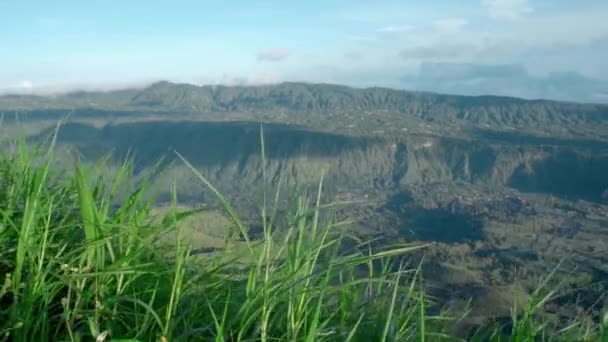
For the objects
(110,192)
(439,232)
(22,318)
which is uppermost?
(110,192)

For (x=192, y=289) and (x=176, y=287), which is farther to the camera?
(x=192, y=289)

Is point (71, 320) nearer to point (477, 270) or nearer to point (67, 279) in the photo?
point (67, 279)

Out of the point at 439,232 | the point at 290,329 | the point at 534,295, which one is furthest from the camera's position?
the point at 439,232

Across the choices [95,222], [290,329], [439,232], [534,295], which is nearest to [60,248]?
[95,222]

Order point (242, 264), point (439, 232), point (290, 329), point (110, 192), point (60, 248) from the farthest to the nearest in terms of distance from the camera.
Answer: point (439, 232) → point (110, 192) → point (242, 264) → point (60, 248) → point (290, 329)

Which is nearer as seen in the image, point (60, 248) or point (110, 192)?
point (60, 248)

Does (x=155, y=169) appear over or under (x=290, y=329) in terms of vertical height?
over
